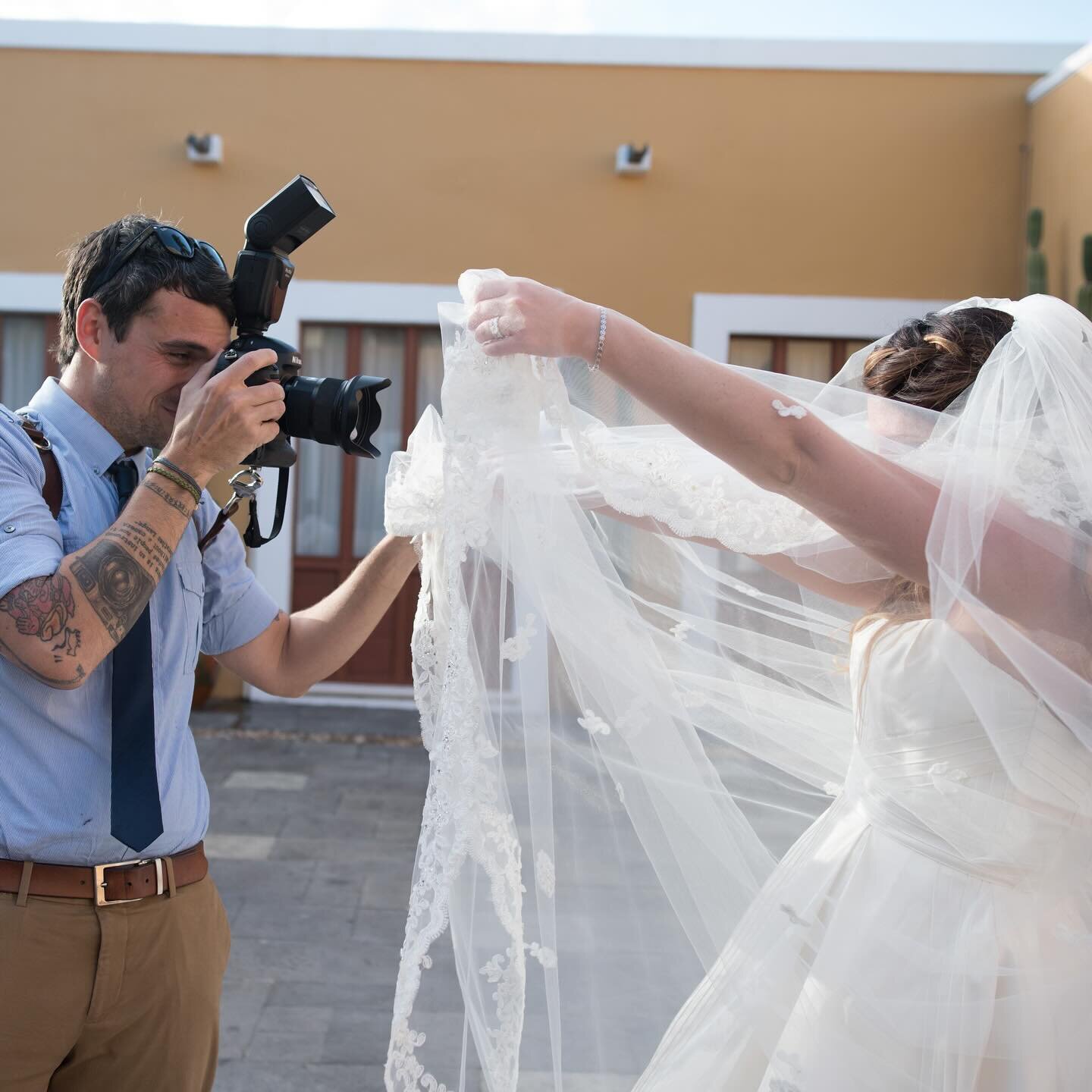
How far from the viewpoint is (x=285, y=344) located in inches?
68.6

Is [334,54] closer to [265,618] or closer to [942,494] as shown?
[265,618]

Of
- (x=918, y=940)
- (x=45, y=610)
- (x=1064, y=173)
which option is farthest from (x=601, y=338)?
(x=1064, y=173)

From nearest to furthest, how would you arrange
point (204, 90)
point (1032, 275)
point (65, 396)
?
point (65, 396)
point (1032, 275)
point (204, 90)

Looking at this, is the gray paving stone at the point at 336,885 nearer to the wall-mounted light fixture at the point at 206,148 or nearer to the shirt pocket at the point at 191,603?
the shirt pocket at the point at 191,603

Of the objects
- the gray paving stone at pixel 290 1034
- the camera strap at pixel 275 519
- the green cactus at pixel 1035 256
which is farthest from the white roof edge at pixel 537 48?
the camera strap at pixel 275 519

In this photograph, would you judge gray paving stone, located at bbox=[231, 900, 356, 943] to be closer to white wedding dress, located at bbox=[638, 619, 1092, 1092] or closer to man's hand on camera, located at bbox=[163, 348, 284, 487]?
white wedding dress, located at bbox=[638, 619, 1092, 1092]

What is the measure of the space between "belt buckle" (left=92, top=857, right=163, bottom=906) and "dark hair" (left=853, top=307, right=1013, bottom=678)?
1085 millimetres

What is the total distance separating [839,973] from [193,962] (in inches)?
36.9

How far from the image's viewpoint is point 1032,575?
1.43 meters

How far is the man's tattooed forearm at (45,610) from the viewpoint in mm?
1415

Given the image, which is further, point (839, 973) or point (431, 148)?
point (431, 148)

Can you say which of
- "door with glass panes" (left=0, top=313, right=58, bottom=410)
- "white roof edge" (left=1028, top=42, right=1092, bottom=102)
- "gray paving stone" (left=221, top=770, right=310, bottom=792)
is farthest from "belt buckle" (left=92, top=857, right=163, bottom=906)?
"white roof edge" (left=1028, top=42, right=1092, bottom=102)

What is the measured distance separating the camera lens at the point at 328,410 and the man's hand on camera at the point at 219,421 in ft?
0.30

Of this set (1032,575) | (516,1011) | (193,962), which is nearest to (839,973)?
(516,1011)
